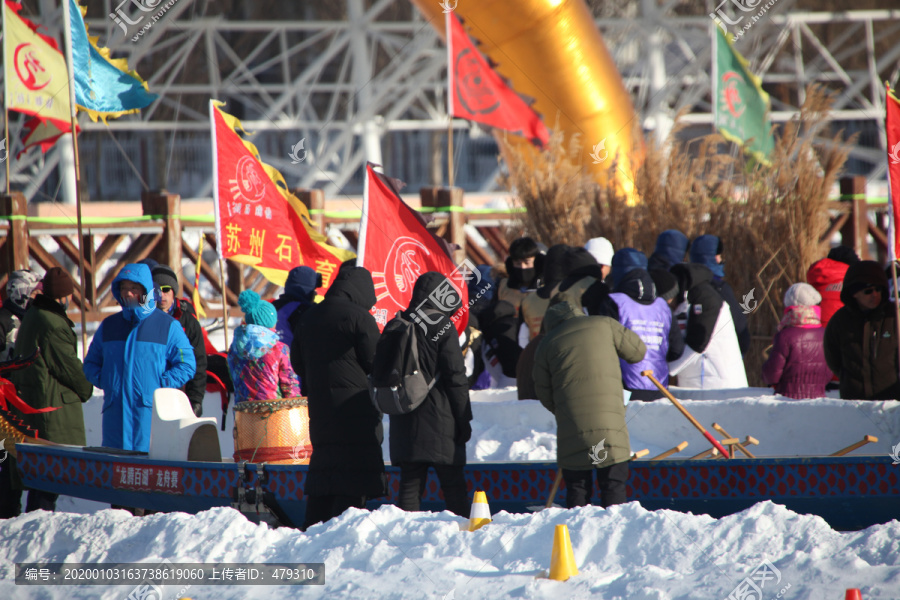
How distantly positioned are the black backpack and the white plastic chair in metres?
1.47

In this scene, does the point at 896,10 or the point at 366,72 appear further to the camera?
the point at 896,10

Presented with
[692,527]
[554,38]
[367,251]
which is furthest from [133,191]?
[692,527]

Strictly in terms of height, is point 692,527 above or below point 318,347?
below

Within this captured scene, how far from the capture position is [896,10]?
21.1m

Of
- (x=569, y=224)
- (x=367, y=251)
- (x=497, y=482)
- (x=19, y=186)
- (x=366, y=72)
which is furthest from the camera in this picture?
(x=19, y=186)

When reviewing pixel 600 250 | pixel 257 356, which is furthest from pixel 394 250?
pixel 600 250

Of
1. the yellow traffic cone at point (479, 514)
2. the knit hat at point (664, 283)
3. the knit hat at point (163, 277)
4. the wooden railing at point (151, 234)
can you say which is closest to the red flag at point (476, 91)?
the wooden railing at point (151, 234)

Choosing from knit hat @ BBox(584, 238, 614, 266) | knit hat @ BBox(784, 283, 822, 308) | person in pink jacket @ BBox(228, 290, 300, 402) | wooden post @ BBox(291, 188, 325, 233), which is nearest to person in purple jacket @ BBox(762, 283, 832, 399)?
knit hat @ BBox(784, 283, 822, 308)

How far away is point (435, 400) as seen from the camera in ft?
16.0

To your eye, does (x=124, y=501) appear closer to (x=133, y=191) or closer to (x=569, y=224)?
(x=569, y=224)

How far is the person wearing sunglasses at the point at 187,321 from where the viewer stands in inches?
241

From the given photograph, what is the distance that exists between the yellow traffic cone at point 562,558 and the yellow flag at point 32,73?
619 centimetres

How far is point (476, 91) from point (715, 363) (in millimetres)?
3451

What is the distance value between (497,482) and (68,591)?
2.16m
